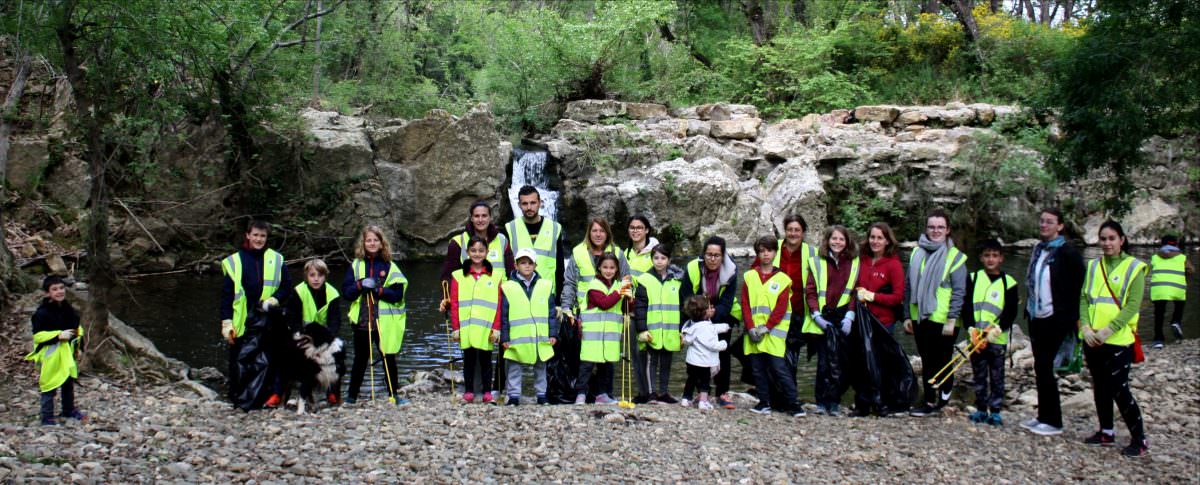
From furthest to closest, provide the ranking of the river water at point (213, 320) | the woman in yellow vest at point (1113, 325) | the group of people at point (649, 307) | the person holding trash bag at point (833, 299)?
the river water at point (213, 320) → the person holding trash bag at point (833, 299) → the group of people at point (649, 307) → the woman in yellow vest at point (1113, 325)

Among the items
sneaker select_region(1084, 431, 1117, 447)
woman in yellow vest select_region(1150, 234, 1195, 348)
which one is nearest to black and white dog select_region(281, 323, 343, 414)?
sneaker select_region(1084, 431, 1117, 447)

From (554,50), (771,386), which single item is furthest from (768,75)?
(771,386)

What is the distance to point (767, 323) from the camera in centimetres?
662

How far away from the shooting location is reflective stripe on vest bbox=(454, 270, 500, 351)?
6535 millimetres

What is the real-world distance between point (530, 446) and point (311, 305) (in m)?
2.40

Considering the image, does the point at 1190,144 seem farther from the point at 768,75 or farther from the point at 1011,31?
the point at 768,75

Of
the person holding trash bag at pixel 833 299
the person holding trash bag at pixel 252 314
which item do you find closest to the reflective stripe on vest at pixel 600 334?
the person holding trash bag at pixel 833 299

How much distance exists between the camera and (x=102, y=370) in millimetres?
7469

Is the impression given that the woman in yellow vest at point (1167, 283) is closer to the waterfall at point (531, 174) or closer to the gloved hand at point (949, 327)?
the gloved hand at point (949, 327)

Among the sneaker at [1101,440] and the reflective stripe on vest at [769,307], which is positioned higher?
the reflective stripe on vest at [769,307]

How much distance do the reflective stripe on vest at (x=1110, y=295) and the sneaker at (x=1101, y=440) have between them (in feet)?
2.43

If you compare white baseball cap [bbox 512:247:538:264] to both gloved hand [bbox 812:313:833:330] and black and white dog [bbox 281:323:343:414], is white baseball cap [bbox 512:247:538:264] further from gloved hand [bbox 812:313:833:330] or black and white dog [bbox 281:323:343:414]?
gloved hand [bbox 812:313:833:330]

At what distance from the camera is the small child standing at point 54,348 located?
5652mm

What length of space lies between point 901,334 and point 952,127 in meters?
14.8
